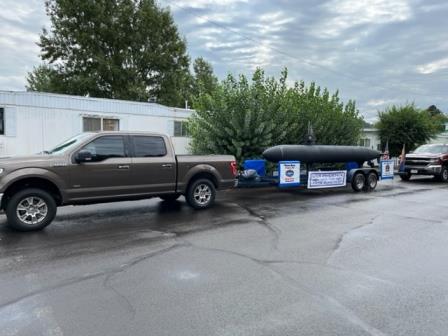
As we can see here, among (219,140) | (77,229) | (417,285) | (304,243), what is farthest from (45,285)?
(219,140)

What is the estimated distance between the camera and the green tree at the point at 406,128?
2864 centimetres

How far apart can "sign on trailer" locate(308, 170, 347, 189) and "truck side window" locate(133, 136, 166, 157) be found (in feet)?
19.4

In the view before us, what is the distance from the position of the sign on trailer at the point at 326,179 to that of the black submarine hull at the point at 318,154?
618 millimetres

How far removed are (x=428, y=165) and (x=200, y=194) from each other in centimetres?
1371

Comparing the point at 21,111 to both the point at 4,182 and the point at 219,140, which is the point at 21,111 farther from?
the point at 4,182

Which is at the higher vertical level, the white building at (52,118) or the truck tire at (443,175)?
the white building at (52,118)

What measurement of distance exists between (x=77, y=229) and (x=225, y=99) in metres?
9.71

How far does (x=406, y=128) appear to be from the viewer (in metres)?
28.7

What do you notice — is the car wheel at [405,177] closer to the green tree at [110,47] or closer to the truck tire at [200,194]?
the truck tire at [200,194]

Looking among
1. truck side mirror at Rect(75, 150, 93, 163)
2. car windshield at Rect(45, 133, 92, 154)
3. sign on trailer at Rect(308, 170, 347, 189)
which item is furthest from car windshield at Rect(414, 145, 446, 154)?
truck side mirror at Rect(75, 150, 93, 163)

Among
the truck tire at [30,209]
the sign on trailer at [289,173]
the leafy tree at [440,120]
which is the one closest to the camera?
the truck tire at [30,209]

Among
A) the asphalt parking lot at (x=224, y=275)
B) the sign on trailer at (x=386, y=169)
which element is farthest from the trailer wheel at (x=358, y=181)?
the asphalt parking lot at (x=224, y=275)

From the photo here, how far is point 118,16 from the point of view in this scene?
30734mm

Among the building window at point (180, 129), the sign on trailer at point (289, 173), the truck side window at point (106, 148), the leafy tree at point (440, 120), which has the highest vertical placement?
the leafy tree at point (440, 120)
